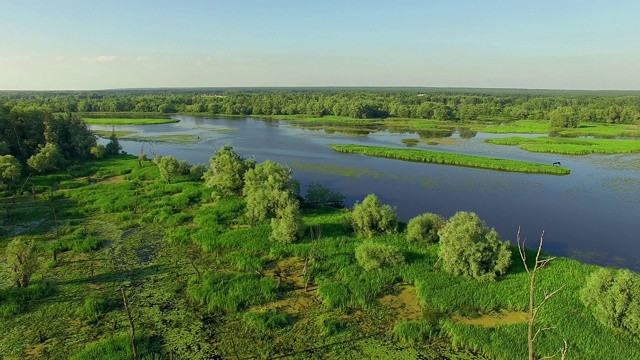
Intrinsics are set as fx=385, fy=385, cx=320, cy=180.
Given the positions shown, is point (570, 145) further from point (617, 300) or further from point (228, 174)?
point (228, 174)

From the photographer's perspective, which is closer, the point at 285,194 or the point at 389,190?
the point at 285,194

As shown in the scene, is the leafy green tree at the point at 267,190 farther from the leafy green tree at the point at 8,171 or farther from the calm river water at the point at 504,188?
the leafy green tree at the point at 8,171

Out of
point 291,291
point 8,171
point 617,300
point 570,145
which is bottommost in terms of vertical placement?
point 291,291

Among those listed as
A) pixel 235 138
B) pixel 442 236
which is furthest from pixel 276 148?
pixel 442 236

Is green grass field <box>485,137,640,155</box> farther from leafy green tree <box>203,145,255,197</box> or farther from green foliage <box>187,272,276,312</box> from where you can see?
green foliage <box>187,272,276,312</box>

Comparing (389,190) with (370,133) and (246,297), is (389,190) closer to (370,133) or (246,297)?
(246,297)

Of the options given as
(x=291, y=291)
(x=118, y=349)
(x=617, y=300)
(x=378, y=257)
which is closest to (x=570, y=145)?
(x=617, y=300)

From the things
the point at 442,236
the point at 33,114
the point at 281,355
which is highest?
the point at 33,114

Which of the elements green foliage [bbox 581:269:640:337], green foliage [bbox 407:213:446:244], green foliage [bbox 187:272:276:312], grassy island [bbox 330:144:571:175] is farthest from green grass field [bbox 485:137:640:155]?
green foliage [bbox 187:272:276:312]
